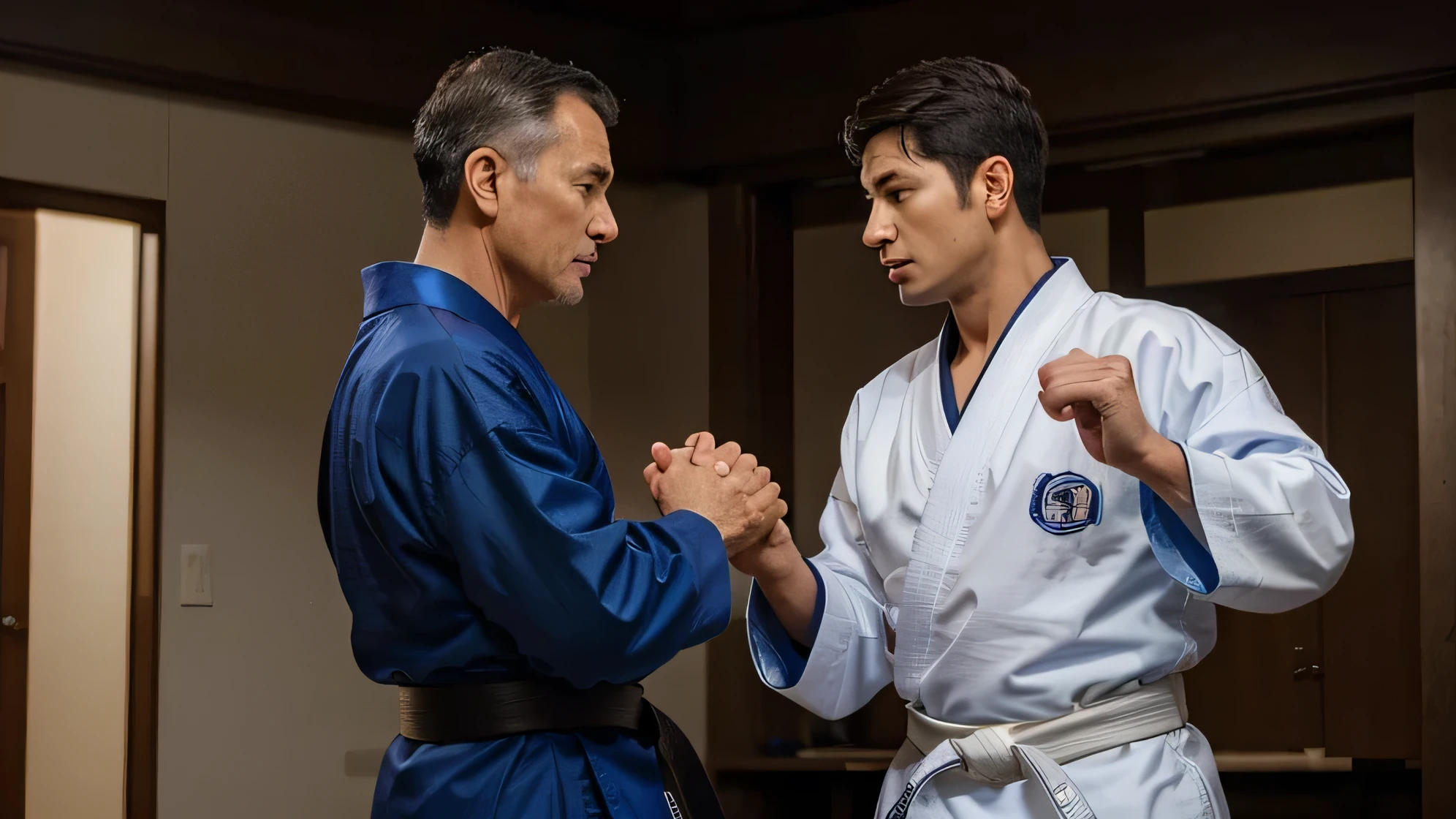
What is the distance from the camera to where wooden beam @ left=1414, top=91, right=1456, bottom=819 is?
2852 mm

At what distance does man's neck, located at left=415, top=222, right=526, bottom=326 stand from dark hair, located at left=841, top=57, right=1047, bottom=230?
2.06 ft

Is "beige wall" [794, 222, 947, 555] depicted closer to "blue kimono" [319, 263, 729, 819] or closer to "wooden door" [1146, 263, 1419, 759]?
"wooden door" [1146, 263, 1419, 759]

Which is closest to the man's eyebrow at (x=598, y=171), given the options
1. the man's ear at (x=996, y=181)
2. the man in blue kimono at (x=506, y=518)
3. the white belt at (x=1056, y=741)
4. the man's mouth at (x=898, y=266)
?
the man in blue kimono at (x=506, y=518)

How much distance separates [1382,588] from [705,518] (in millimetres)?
2421

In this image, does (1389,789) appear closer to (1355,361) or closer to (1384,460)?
(1384,460)

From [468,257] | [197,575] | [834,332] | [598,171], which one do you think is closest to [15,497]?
[197,575]

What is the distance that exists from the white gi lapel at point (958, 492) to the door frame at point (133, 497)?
6.10ft

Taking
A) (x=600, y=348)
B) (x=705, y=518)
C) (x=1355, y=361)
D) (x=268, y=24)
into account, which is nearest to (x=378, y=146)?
(x=268, y=24)

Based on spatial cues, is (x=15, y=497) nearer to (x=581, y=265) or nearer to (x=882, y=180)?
(x=581, y=265)

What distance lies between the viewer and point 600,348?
3803 mm

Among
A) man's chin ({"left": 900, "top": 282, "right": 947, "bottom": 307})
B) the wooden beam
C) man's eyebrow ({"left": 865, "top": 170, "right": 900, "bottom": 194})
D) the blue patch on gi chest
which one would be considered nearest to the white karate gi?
the blue patch on gi chest

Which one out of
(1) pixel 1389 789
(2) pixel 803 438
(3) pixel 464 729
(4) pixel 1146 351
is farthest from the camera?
(2) pixel 803 438

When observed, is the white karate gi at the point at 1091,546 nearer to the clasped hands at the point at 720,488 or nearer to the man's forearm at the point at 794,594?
the man's forearm at the point at 794,594

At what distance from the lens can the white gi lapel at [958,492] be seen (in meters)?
1.76
